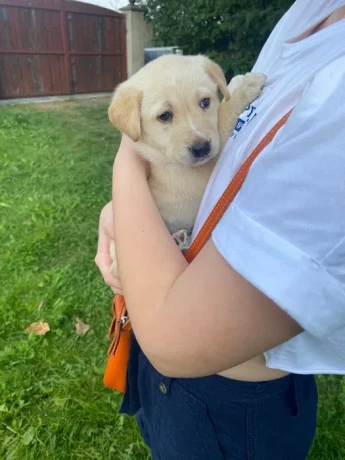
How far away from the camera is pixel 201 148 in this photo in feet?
4.88

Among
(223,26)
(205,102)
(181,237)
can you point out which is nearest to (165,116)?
(205,102)

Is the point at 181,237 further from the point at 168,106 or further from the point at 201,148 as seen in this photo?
the point at 168,106

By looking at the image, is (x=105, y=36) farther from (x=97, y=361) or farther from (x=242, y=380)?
(x=242, y=380)

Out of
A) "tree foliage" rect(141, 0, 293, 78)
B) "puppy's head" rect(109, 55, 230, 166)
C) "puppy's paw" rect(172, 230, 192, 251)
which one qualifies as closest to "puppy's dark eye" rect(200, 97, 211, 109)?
"puppy's head" rect(109, 55, 230, 166)

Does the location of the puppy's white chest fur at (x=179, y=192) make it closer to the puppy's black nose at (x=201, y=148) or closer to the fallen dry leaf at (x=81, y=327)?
the puppy's black nose at (x=201, y=148)

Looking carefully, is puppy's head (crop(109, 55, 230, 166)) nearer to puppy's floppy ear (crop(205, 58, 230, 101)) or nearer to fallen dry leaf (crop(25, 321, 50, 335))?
puppy's floppy ear (crop(205, 58, 230, 101))

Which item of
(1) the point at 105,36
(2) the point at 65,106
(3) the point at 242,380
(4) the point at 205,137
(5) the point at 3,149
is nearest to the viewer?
(3) the point at 242,380

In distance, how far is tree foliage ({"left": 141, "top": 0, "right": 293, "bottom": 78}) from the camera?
22.2 feet

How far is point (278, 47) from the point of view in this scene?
4.45 feet

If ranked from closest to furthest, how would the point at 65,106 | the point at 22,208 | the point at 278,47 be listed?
the point at 278,47 < the point at 22,208 < the point at 65,106

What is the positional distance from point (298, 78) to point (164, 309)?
52 centimetres

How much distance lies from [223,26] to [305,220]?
7.62 meters

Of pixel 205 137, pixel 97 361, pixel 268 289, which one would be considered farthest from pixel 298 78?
pixel 97 361

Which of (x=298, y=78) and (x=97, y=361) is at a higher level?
(x=298, y=78)
